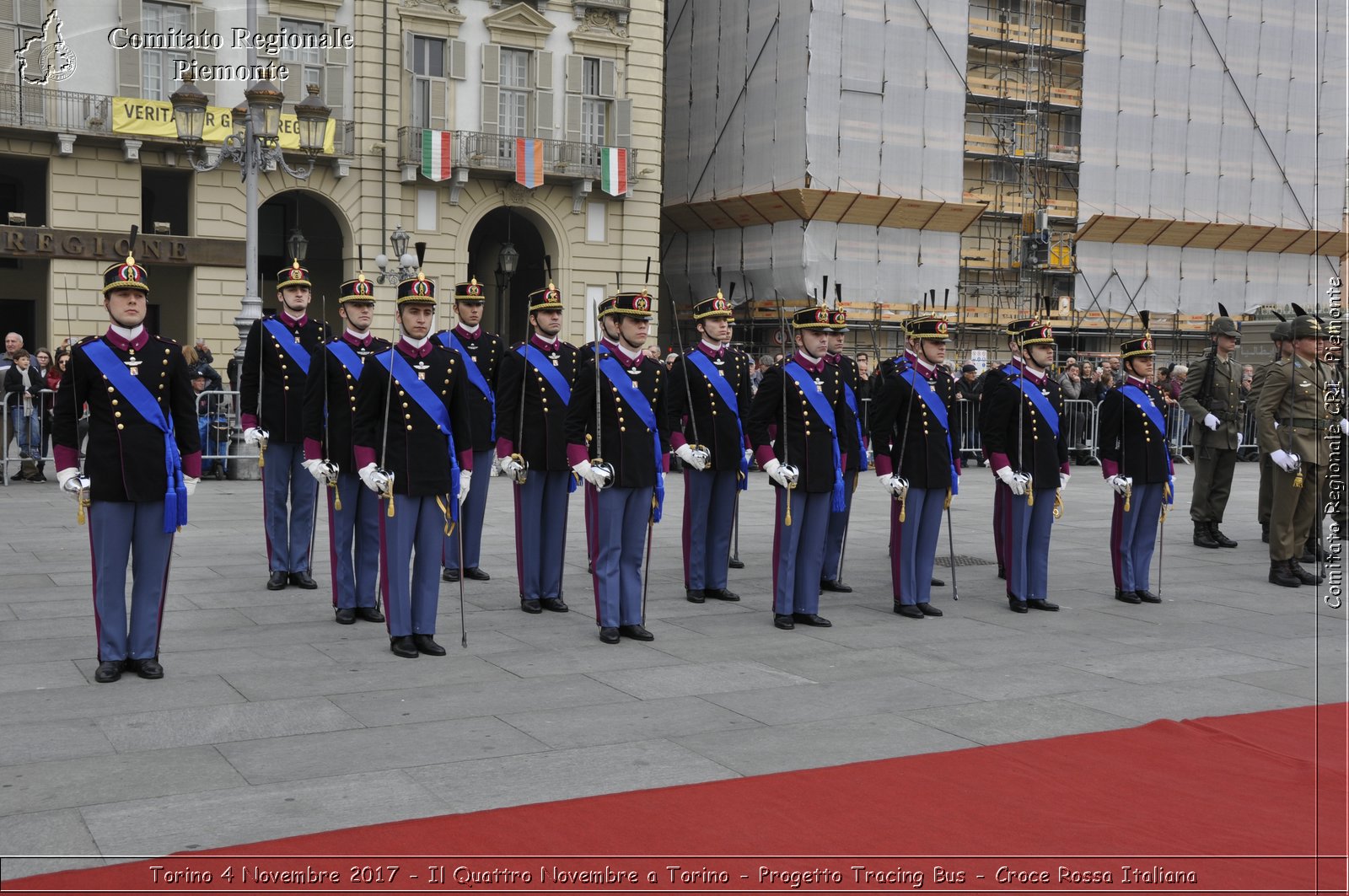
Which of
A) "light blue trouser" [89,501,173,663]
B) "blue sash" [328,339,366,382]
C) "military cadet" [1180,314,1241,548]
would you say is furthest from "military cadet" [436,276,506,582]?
"military cadet" [1180,314,1241,548]

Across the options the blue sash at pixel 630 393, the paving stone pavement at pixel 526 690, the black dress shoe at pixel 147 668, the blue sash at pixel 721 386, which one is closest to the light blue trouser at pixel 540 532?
the paving stone pavement at pixel 526 690

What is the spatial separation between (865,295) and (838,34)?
228 inches

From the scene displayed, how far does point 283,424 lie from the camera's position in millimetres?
10242

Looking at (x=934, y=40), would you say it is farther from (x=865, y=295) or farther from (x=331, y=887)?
(x=331, y=887)

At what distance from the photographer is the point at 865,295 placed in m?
33.5

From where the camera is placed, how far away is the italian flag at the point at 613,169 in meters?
31.8

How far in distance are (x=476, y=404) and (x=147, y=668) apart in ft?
12.5

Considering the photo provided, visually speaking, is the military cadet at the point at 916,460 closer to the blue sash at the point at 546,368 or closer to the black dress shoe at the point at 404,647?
the blue sash at the point at 546,368

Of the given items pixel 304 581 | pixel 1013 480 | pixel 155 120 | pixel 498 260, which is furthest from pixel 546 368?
pixel 498 260

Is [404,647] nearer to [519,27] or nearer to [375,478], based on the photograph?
[375,478]

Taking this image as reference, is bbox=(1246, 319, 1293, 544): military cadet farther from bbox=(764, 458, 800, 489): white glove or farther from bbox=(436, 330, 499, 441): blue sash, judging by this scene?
bbox=(436, 330, 499, 441): blue sash

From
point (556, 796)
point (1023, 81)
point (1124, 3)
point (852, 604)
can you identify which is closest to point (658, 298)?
point (1023, 81)

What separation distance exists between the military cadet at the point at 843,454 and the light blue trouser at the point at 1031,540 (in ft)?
3.91

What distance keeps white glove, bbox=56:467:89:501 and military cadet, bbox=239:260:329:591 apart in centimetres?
278
